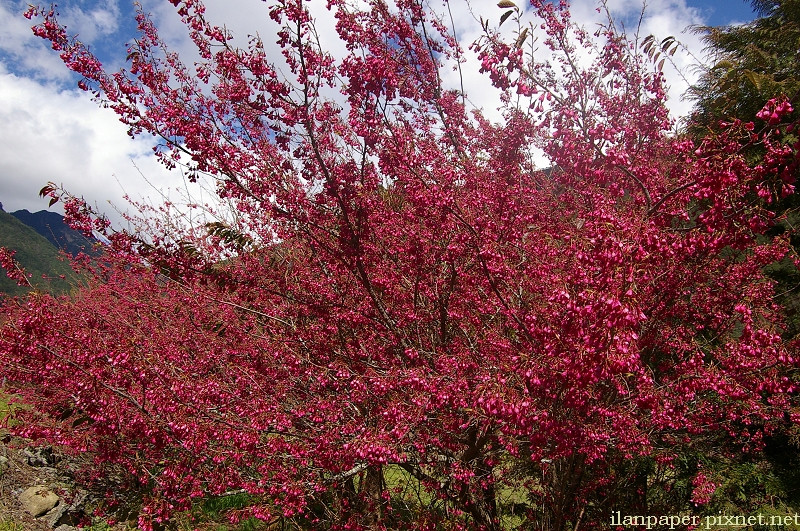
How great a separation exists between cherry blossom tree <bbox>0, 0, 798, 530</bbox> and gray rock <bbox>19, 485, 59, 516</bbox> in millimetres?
3228

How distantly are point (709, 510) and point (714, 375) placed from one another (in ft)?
15.3

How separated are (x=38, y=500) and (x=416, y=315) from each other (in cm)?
741

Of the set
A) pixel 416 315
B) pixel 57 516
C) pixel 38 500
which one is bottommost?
pixel 57 516

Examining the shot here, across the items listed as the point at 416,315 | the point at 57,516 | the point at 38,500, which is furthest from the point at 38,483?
the point at 416,315

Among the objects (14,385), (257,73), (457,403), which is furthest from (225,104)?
(14,385)

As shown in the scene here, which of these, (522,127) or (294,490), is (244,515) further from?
(522,127)

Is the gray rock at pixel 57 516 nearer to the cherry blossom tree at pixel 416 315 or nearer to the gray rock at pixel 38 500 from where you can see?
the gray rock at pixel 38 500

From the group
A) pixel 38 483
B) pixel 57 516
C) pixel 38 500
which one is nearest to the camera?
pixel 57 516

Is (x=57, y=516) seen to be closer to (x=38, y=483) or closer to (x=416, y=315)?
(x=38, y=483)

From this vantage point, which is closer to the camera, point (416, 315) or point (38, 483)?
point (416, 315)

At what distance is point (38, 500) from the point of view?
732 centimetres

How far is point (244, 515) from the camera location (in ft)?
18.3

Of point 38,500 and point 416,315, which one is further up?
point 416,315

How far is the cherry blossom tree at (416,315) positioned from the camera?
11.3 ft
